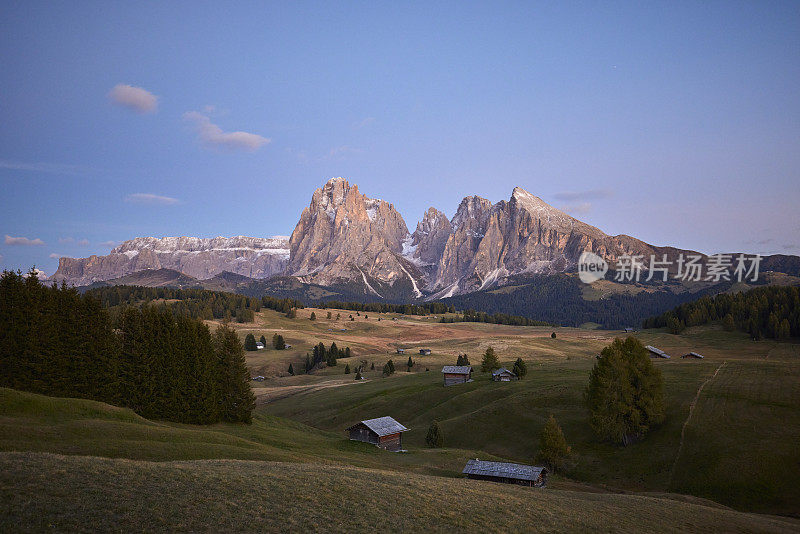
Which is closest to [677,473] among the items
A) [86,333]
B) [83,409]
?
[83,409]

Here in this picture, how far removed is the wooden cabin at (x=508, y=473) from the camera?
130 ft

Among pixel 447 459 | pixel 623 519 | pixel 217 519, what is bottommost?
pixel 447 459

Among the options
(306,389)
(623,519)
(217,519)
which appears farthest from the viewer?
(306,389)

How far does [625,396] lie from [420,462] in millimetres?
26476

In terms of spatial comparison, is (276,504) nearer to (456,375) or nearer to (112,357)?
(112,357)

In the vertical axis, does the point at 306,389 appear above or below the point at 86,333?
below

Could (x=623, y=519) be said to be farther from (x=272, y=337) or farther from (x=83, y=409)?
(x=272, y=337)

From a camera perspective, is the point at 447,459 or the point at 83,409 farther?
the point at 447,459

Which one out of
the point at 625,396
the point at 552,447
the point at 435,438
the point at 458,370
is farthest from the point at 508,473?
the point at 458,370

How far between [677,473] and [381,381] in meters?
66.9

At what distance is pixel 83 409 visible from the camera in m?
37.8

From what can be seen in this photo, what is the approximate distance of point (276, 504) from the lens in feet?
66.5

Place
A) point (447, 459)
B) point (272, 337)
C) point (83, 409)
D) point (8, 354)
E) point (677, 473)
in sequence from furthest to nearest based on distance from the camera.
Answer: point (272, 337) < point (447, 459) < point (677, 473) < point (8, 354) < point (83, 409)

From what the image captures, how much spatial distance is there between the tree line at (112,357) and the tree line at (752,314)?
138335mm
